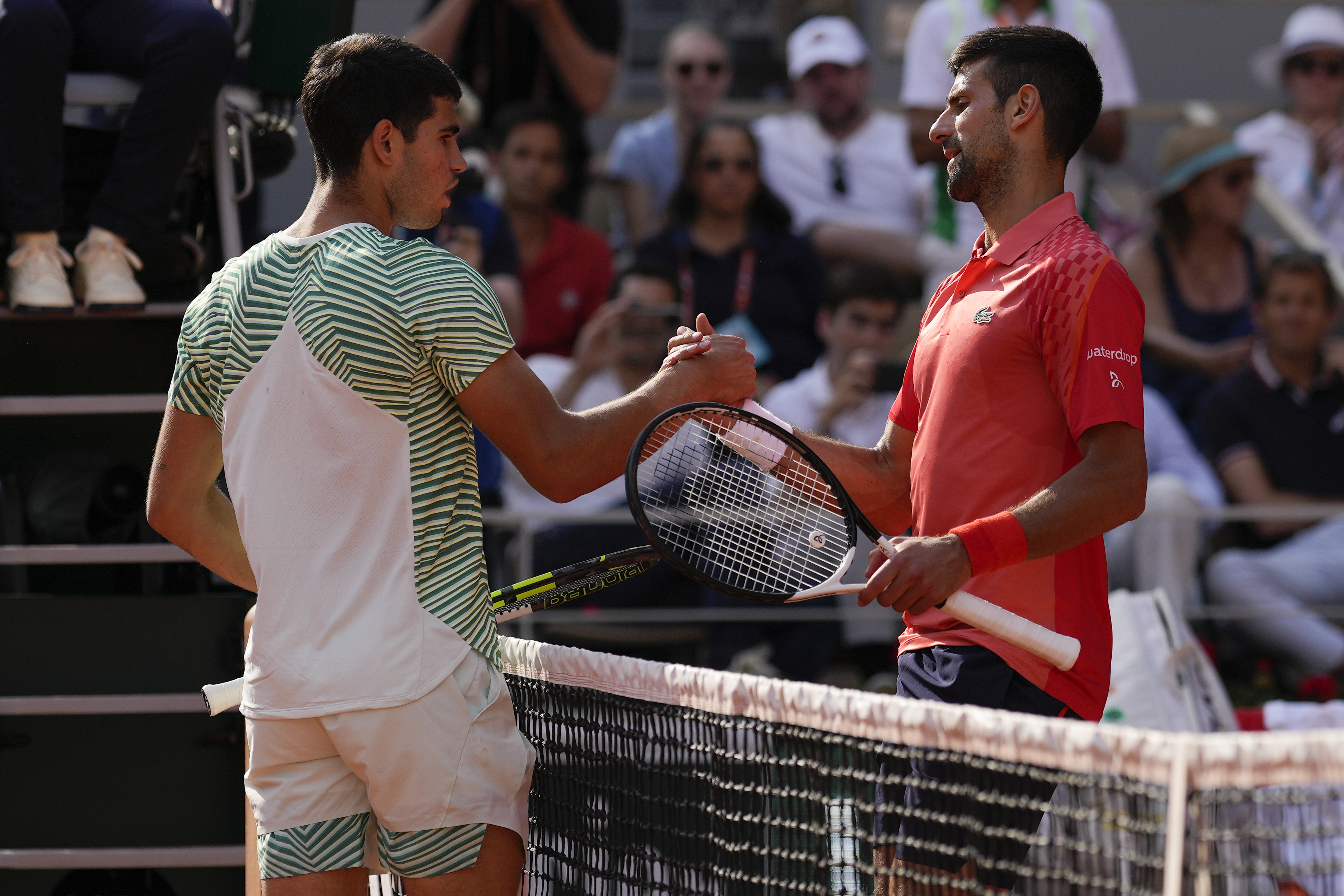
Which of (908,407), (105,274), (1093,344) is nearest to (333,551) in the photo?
(908,407)

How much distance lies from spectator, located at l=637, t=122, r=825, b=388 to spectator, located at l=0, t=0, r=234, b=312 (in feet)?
10.4

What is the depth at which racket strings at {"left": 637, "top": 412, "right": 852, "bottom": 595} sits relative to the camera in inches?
111

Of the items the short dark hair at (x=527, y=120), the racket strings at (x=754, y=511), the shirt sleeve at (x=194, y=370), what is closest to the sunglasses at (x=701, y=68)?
the short dark hair at (x=527, y=120)

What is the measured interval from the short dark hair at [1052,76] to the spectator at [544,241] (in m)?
4.38

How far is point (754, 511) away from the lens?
305cm

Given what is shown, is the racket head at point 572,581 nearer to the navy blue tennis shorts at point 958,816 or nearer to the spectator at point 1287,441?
the navy blue tennis shorts at point 958,816

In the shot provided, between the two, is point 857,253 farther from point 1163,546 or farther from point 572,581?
point 572,581

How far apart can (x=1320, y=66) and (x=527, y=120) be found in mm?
4630

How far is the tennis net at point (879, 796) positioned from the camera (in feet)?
6.23

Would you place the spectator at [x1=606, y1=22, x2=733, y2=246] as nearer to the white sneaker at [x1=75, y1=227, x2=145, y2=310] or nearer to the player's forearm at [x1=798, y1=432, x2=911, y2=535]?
the white sneaker at [x1=75, y1=227, x2=145, y2=310]

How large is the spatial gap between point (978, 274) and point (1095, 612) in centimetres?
65

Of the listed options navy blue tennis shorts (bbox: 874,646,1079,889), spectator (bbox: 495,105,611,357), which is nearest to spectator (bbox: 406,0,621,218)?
spectator (bbox: 495,105,611,357)

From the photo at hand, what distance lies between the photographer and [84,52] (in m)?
4.04

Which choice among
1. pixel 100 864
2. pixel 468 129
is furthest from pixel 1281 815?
pixel 468 129
